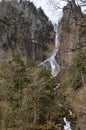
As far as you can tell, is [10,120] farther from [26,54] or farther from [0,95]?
[26,54]

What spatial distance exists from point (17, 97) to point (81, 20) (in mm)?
26269

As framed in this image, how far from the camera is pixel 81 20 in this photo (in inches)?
218

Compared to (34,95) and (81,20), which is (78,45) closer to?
(81,20)

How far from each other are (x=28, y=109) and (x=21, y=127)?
188cm

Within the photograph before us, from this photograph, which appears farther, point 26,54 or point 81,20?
point 26,54

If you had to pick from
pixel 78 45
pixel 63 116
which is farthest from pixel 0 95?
pixel 78 45

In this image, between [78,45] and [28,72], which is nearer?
[78,45]

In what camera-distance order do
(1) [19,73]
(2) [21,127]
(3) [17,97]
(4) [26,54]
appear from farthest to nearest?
1. (4) [26,54]
2. (1) [19,73]
3. (3) [17,97]
4. (2) [21,127]

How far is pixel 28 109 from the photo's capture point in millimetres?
29703

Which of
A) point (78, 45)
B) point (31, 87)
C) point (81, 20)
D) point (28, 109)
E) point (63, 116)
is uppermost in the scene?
point (81, 20)

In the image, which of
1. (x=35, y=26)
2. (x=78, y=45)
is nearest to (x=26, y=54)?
(x=35, y=26)

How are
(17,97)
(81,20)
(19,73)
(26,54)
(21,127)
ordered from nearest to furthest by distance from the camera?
(81,20), (21,127), (17,97), (19,73), (26,54)

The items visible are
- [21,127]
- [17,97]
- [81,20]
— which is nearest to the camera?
[81,20]

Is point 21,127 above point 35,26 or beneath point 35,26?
beneath
